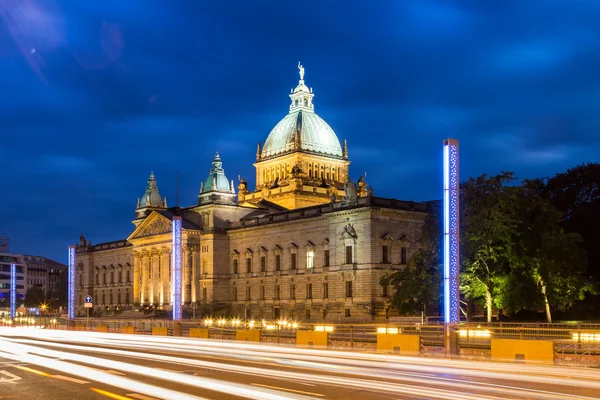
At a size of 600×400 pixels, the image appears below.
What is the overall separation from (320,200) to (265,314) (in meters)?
30.3

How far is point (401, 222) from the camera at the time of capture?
328 ft

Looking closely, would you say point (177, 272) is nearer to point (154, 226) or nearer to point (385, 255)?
point (385, 255)

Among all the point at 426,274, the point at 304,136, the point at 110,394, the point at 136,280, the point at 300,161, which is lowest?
the point at 110,394

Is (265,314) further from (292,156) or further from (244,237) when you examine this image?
(292,156)

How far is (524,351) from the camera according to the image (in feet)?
122

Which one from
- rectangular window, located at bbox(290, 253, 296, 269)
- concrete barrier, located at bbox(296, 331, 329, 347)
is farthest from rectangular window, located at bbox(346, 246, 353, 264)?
concrete barrier, located at bbox(296, 331, 329, 347)

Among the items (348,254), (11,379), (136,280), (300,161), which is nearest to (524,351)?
(11,379)

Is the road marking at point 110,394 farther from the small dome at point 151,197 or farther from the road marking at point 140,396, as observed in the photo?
the small dome at point 151,197

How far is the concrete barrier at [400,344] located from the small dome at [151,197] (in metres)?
111

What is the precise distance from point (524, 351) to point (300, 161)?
10468 cm

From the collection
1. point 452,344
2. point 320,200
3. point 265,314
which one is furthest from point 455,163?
point 320,200

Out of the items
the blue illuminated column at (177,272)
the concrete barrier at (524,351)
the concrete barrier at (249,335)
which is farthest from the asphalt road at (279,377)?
the blue illuminated column at (177,272)

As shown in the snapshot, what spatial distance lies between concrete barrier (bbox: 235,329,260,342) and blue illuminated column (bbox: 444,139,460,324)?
21.3 meters

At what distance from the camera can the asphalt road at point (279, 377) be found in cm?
2317
